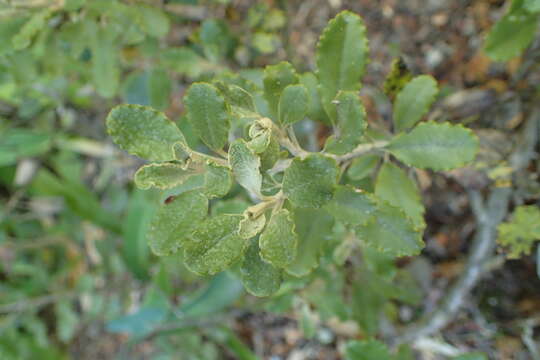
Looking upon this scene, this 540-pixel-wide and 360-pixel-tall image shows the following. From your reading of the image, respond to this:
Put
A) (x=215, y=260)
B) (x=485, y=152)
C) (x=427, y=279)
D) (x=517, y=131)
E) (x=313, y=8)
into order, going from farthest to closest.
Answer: (x=313, y=8), (x=427, y=279), (x=517, y=131), (x=485, y=152), (x=215, y=260)

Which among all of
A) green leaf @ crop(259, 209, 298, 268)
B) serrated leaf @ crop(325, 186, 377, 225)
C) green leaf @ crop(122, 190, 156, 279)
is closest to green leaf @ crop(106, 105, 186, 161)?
green leaf @ crop(259, 209, 298, 268)

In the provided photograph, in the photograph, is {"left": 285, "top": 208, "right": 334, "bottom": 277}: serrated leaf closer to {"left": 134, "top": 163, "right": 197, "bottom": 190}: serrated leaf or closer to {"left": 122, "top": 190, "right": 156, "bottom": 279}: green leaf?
{"left": 134, "top": 163, "right": 197, "bottom": 190}: serrated leaf

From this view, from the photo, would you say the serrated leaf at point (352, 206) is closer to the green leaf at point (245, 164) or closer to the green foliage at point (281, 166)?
the green foliage at point (281, 166)

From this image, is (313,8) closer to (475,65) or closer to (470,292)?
(475,65)

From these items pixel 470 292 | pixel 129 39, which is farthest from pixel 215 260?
pixel 470 292

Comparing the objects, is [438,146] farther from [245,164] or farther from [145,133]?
[145,133]
